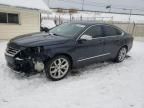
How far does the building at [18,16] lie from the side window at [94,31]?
670cm

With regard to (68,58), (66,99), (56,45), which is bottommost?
(66,99)

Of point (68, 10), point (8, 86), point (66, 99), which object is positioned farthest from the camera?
point (68, 10)

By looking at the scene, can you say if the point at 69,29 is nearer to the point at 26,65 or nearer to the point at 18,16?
the point at 26,65

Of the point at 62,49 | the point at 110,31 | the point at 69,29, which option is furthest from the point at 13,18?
the point at 62,49

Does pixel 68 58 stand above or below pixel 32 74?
above

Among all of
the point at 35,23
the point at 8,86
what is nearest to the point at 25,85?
the point at 8,86

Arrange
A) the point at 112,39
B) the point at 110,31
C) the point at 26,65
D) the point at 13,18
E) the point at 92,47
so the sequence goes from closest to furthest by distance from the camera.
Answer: the point at 26,65 → the point at 92,47 → the point at 112,39 → the point at 110,31 → the point at 13,18

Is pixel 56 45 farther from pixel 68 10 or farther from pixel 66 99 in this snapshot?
pixel 68 10

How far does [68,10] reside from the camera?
121ft

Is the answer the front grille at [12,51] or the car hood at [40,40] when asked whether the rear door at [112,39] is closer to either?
the car hood at [40,40]

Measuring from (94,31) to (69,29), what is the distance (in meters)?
0.83

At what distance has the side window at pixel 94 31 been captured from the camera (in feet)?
20.9

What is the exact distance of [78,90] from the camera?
5.11 m

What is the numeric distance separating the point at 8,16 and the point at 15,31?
110 cm
